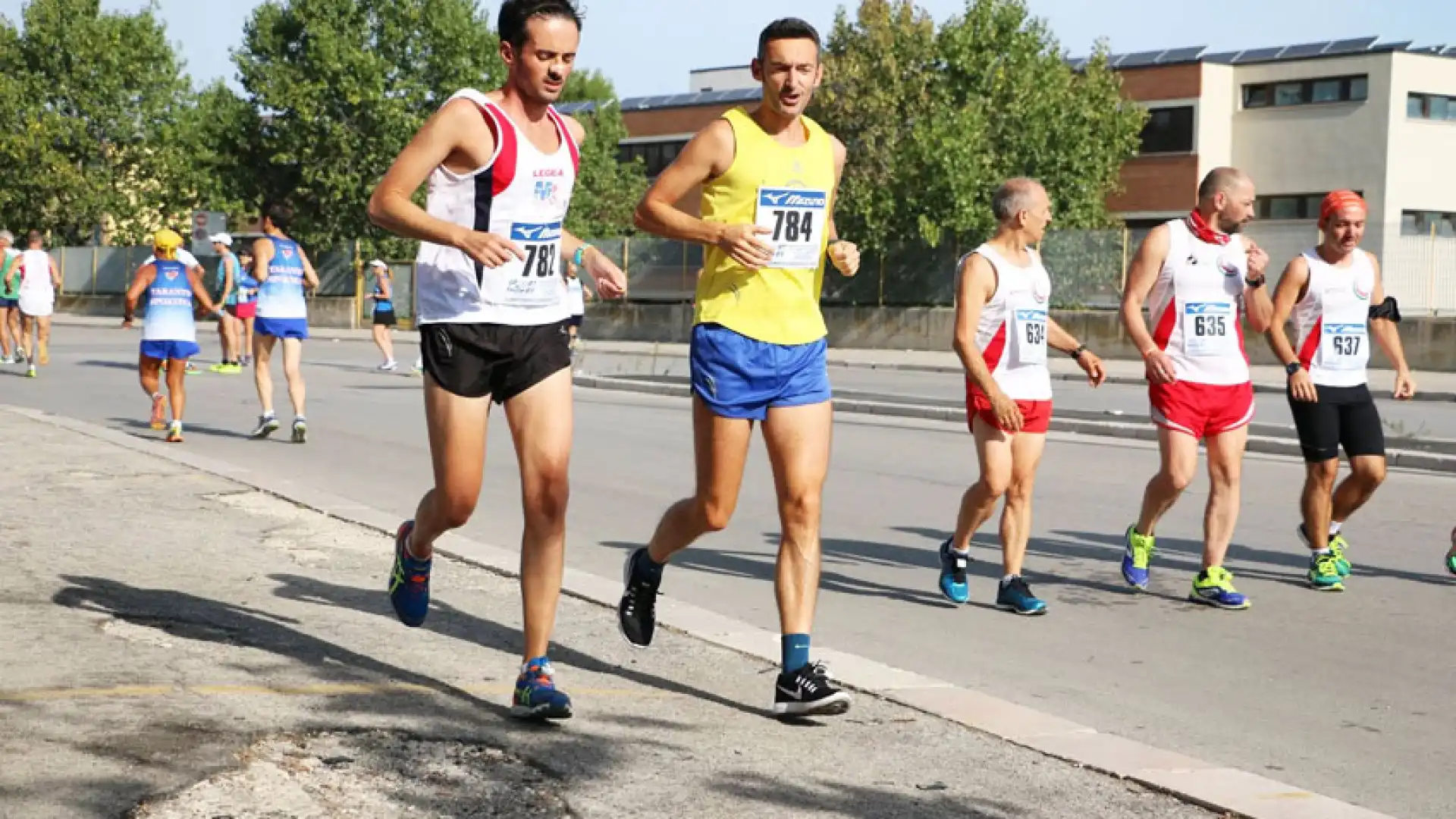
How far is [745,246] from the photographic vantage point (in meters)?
5.78

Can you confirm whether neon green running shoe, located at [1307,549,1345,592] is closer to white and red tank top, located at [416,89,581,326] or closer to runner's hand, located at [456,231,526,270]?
white and red tank top, located at [416,89,581,326]

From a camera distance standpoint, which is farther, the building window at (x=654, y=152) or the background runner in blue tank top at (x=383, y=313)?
the building window at (x=654, y=152)

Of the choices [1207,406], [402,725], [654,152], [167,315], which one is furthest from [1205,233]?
[654,152]

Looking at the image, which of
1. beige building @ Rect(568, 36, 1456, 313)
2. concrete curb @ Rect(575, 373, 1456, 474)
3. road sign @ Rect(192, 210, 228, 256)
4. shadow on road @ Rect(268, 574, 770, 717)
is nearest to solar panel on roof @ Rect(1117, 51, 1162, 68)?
beige building @ Rect(568, 36, 1456, 313)

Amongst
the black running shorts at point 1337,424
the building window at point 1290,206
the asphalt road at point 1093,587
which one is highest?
the building window at point 1290,206

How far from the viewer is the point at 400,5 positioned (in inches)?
2254

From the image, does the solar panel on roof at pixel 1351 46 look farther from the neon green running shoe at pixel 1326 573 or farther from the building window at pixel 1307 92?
the neon green running shoe at pixel 1326 573

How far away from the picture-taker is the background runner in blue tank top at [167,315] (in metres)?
15.9

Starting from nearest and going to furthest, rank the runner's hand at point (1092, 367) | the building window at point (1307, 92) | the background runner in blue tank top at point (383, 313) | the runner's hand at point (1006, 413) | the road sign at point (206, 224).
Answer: the runner's hand at point (1006, 413) < the runner's hand at point (1092, 367) < the background runner in blue tank top at point (383, 313) < the road sign at point (206, 224) < the building window at point (1307, 92)

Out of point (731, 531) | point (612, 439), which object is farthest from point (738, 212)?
point (612, 439)

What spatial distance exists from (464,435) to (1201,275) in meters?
4.11

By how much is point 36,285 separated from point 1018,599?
20.6m

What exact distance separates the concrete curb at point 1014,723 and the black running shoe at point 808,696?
0.34 metres

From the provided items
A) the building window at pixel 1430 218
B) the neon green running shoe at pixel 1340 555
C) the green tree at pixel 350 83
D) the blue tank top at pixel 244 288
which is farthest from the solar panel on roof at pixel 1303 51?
the neon green running shoe at pixel 1340 555
